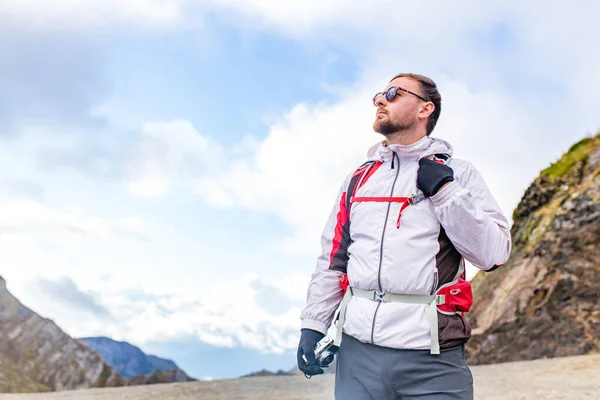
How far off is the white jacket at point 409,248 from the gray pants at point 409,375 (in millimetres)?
56

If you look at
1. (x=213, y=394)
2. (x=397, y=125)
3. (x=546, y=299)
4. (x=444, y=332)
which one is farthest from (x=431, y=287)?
(x=546, y=299)

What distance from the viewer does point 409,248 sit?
9.25 ft

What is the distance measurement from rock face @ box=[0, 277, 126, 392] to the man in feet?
42.4

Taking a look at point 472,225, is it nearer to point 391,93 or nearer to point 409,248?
point 409,248

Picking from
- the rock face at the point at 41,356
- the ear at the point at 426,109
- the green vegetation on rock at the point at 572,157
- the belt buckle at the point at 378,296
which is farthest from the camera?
the green vegetation on rock at the point at 572,157

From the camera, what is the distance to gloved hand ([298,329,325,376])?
121 inches

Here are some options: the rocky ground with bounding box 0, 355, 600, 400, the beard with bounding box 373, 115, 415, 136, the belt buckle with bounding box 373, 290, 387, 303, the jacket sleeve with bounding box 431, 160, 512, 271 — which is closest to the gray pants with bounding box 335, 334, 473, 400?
the belt buckle with bounding box 373, 290, 387, 303

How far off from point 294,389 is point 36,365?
742 cm

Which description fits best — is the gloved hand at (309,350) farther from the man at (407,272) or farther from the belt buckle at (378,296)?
the belt buckle at (378,296)

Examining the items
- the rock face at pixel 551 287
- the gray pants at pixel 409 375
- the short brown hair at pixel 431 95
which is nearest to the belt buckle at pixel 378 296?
the gray pants at pixel 409 375

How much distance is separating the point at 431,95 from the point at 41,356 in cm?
1442

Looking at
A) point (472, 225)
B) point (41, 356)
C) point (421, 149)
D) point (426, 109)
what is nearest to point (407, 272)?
point (472, 225)

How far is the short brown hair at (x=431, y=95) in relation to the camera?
3.25 m

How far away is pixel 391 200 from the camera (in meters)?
2.95
